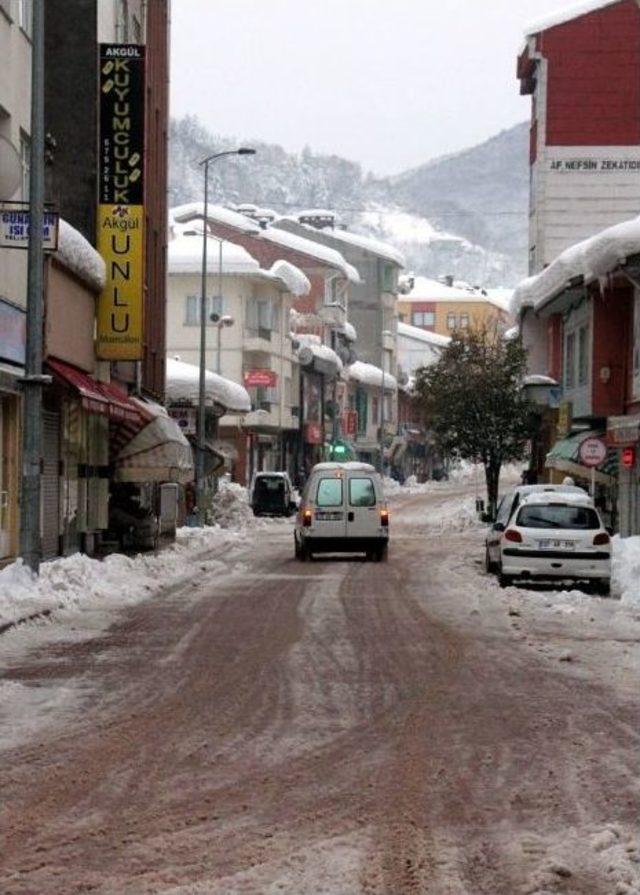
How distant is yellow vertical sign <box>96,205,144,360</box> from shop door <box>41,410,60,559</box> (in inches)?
146

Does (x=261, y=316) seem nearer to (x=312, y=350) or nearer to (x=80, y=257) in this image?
(x=312, y=350)

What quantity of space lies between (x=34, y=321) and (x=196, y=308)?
185 feet

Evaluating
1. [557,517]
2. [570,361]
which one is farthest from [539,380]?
[557,517]

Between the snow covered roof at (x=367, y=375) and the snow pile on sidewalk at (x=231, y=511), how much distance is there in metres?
49.1

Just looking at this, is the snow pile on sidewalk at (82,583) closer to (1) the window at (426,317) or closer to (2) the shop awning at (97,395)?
(2) the shop awning at (97,395)

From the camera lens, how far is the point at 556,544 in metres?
24.8

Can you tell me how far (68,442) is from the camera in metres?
31.3

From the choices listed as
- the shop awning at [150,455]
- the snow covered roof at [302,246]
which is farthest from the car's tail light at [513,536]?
the snow covered roof at [302,246]

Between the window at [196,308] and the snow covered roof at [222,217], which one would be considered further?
the snow covered roof at [222,217]

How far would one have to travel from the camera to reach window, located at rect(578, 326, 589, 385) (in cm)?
4206

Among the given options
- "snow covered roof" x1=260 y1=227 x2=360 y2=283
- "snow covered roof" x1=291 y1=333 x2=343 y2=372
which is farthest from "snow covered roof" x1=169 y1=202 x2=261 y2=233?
"snow covered roof" x1=291 y1=333 x2=343 y2=372

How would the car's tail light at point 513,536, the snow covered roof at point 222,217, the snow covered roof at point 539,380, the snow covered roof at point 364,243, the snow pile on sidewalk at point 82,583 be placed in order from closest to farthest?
the snow pile on sidewalk at point 82,583, the car's tail light at point 513,536, the snow covered roof at point 539,380, the snow covered roof at point 222,217, the snow covered roof at point 364,243

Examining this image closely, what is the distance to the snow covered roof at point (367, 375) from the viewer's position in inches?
4363

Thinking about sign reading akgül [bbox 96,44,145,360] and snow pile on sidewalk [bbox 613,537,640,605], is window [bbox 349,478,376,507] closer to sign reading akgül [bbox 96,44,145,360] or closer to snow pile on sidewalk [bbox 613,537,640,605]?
sign reading akgül [bbox 96,44,145,360]
